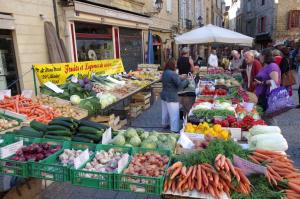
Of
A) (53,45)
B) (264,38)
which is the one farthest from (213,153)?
(264,38)

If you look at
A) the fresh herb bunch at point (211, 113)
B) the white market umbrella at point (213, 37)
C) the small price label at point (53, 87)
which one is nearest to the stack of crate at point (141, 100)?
the white market umbrella at point (213, 37)

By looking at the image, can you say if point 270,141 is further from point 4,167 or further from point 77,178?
point 4,167

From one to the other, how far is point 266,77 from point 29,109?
4.81m

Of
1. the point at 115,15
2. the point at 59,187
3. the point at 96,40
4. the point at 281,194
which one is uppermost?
the point at 115,15

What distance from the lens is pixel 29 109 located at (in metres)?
4.92

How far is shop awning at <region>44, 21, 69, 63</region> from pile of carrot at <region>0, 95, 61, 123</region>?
2718 mm

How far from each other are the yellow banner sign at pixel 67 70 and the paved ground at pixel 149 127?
1.99 metres

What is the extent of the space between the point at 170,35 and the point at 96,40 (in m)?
9.93

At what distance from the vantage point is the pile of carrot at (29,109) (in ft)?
15.7

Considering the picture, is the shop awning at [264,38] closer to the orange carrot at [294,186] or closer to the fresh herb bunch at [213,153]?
the fresh herb bunch at [213,153]

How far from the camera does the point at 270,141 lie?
3100 millimetres

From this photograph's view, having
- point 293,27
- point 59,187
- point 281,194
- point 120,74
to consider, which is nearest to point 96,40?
point 120,74

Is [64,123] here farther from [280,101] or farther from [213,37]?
[213,37]

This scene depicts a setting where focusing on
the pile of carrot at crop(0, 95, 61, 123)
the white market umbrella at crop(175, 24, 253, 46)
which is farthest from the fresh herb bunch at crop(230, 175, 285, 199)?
the white market umbrella at crop(175, 24, 253, 46)
